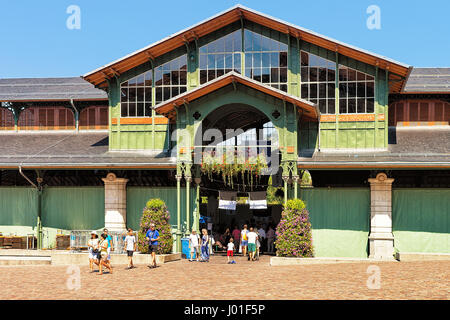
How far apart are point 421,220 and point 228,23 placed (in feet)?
41.8

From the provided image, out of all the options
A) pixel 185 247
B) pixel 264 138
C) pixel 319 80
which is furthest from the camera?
pixel 264 138

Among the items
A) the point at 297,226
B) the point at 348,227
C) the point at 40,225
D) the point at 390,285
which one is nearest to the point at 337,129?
the point at 348,227

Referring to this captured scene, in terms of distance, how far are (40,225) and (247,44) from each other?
13.4 metres

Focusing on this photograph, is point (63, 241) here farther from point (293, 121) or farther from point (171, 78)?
point (293, 121)

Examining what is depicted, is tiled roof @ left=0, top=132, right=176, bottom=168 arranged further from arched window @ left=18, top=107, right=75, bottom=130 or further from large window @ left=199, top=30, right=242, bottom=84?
large window @ left=199, top=30, right=242, bottom=84

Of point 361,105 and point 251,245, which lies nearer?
point 251,245

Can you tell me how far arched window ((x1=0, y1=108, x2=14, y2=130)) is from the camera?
3472 cm

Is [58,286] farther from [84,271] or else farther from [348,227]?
[348,227]

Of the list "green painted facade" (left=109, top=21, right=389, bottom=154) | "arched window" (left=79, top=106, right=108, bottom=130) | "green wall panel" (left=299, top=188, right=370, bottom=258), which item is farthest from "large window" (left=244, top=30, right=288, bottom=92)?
"arched window" (left=79, top=106, right=108, bottom=130)

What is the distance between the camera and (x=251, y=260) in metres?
26.5

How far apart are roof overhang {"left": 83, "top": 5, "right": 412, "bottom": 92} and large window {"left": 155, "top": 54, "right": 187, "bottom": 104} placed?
0.69 meters

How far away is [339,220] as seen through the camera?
28516 millimetres

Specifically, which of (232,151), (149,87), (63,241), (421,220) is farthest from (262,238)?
(63,241)

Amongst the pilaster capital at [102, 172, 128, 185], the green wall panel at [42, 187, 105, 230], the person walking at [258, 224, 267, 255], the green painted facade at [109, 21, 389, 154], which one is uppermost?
the green painted facade at [109, 21, 389, 154]
